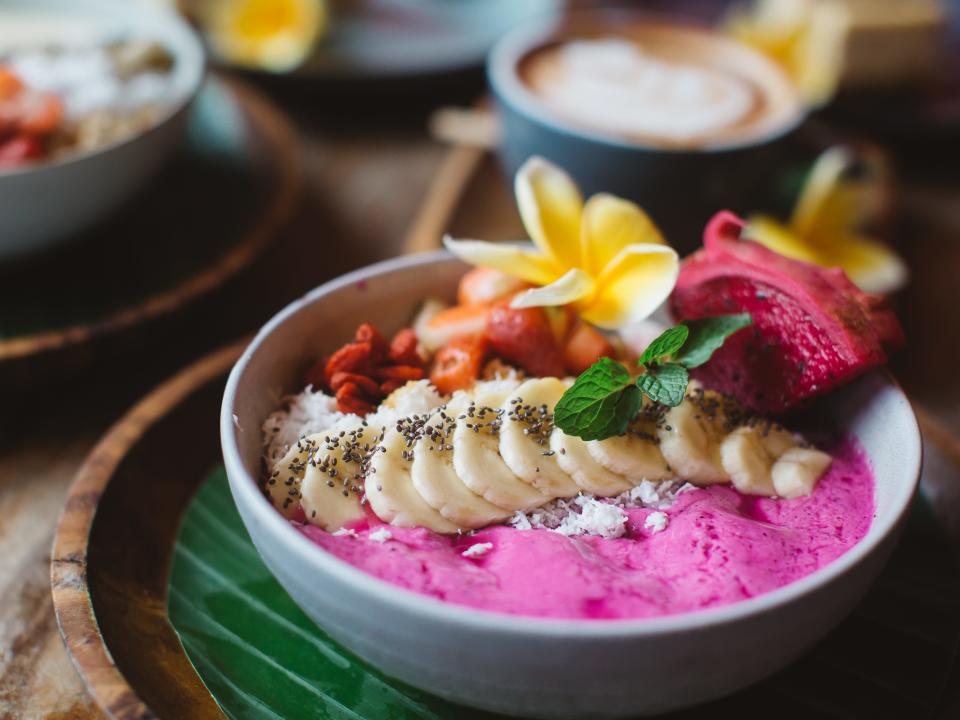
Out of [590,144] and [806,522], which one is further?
[590,144]

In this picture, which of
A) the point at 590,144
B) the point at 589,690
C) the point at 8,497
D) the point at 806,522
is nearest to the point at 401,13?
the point at 590,144

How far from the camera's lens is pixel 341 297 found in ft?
4.37

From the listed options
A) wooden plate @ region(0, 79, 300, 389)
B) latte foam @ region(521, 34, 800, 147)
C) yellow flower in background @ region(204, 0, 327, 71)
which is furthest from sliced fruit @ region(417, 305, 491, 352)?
yellow flower in background @ region(204, 0, 327, 71)

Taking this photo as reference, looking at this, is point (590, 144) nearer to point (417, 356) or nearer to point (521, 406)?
point (417, 356)

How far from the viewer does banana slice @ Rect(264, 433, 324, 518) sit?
1072 millimetres

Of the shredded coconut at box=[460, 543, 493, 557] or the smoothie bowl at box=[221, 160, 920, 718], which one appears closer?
the smoothie bowl at box=[221, 160, 920, 718]

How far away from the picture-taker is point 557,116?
5.92ft

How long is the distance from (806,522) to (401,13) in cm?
206

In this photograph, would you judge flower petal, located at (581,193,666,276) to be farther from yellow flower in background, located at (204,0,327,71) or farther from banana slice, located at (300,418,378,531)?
yellow flower in background, located at (204,0,327,71)

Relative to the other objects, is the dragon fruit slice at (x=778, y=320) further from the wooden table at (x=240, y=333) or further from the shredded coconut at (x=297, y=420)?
the wooden table at (x=240, y=333)

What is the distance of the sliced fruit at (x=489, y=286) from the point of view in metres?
1.32

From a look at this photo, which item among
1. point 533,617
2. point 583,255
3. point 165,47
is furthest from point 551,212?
point 165,47

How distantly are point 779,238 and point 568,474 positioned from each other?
1.01 m

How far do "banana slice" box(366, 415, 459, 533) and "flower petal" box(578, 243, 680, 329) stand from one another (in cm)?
34
